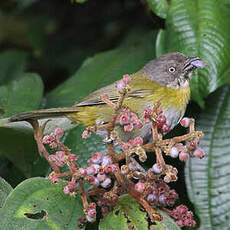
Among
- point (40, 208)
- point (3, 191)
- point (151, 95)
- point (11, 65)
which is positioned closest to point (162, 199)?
point (40, 208)

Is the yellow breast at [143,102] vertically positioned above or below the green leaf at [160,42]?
below

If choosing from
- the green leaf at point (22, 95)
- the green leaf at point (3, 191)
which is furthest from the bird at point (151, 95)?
the green leaf at point (3, 191)

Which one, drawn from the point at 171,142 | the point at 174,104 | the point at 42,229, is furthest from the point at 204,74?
the point at 42,229

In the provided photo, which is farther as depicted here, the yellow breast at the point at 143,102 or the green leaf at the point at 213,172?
the yellow breast at the point at 143,102

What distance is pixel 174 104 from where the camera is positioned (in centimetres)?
260

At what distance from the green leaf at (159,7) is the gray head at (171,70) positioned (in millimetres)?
196

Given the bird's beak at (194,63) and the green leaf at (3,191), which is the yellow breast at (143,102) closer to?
the bird's beak at (194,63)

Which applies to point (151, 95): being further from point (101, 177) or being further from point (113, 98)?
point (101, 177)

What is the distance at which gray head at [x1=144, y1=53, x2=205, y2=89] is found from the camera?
2535 millimetres

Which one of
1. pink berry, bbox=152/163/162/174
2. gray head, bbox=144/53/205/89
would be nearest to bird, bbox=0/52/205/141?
gray head, bbox=144/53/205/89

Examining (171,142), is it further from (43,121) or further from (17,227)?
(43,121)

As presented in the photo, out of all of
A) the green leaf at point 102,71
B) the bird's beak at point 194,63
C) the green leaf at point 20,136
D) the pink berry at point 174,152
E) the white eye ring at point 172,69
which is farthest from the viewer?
the green leaf at point 102,71

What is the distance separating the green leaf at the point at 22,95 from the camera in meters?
2.56

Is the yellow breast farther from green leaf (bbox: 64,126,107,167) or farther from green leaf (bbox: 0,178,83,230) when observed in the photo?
green leaf (bbox: 0,178,83,230)
